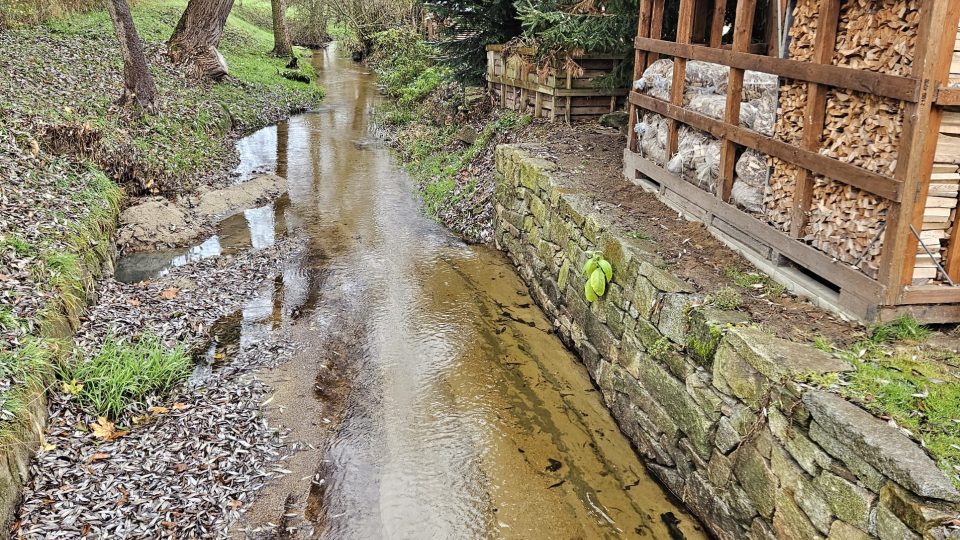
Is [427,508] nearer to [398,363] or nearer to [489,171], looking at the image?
[398,363]

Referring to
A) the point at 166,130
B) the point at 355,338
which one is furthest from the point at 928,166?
the point at 166,130

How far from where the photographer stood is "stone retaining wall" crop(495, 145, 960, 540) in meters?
3.40

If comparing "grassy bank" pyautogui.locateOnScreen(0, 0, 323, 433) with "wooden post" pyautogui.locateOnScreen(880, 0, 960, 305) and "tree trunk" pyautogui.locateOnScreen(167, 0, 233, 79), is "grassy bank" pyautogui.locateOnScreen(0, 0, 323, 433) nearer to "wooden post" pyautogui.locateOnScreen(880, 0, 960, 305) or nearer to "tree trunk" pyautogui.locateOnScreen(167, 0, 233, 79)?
"tree trunk" pyautogui.locateOnScreen(167, 0, 233, 79)

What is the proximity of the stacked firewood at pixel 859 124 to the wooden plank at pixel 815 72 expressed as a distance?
101 millimetres

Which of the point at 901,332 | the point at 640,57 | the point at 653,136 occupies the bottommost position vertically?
the point at 901,332

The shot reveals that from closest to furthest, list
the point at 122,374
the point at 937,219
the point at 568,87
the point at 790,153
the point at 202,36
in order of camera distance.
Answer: the point at 937,219, the point at 790,153, the point at 122,374, the point at 568,87, the point at 202,36

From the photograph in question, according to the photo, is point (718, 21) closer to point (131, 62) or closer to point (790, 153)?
point (790, 153)

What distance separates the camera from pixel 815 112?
5031 mm

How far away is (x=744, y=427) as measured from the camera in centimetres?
443

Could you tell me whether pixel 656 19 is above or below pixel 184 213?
above

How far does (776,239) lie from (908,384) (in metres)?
1.81

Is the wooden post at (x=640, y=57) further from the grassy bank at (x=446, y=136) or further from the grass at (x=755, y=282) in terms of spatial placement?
the grassy bank at (x=446, y=136)

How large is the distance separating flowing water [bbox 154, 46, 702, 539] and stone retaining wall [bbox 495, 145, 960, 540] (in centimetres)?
38

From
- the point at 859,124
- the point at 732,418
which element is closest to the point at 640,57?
the point at 859,124
